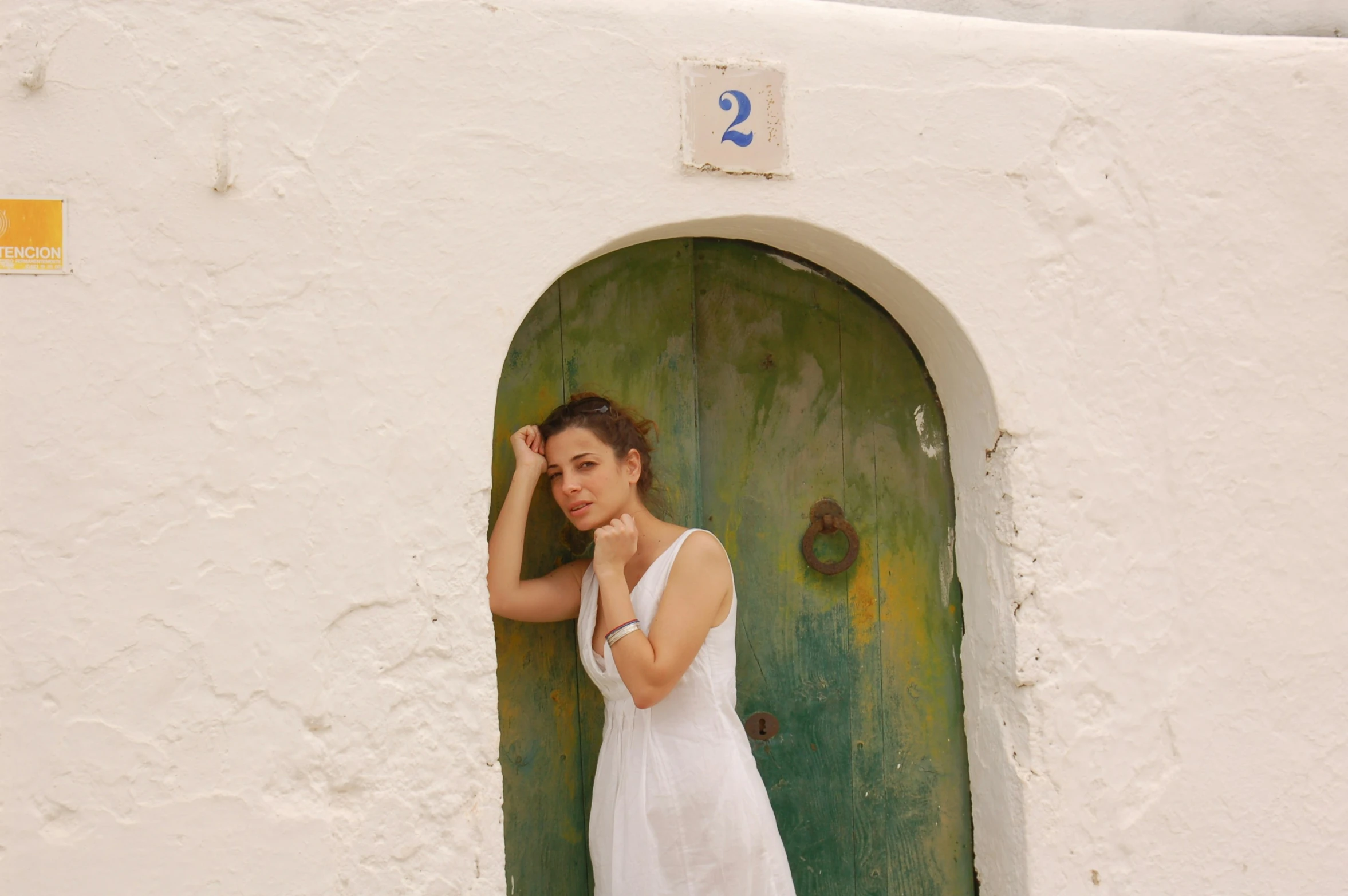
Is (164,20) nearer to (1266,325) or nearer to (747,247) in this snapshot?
(747,247)

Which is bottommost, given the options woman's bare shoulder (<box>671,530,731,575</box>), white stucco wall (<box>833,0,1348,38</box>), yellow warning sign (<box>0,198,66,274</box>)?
woman's bare shoulder (<box>671,530,731,575</box>)

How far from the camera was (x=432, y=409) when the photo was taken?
2312mm

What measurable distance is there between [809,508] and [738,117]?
94 cm

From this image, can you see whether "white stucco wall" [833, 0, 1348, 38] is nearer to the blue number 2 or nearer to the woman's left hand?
the blue number 2

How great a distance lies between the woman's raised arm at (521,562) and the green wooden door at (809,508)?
15cm

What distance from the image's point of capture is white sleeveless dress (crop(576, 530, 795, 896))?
235cm

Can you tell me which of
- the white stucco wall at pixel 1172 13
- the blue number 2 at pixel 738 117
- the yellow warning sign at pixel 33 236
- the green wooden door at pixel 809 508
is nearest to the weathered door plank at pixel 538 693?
the green wooden door at pixel 809 508

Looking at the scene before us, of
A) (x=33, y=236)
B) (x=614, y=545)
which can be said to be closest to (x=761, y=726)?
(x=614, y=545)

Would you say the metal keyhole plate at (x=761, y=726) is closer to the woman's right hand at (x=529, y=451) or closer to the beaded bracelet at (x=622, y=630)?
the beaded bracelet at (x=622, y=630)

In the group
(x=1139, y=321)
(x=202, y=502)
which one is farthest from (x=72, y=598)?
(x=1139, y=321)

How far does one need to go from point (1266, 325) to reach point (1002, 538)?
2.70 ft

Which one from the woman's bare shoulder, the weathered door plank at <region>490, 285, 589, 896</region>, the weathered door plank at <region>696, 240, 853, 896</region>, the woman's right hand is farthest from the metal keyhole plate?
the woman's right hand

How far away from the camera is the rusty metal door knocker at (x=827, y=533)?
282 centimetres

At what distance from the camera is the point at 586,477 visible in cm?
248
